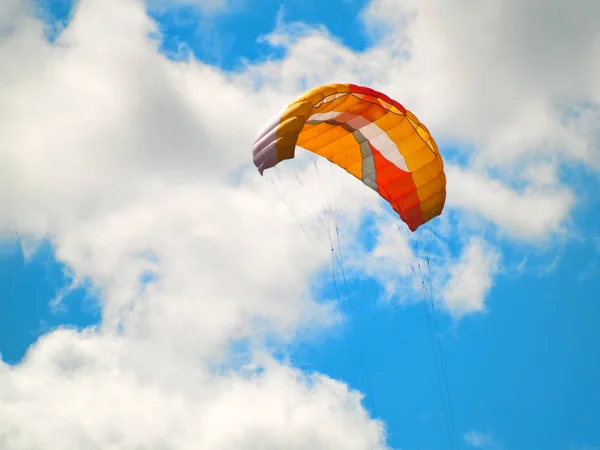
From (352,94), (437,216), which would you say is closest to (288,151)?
(352,94)

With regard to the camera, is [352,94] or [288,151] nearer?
[288,151]

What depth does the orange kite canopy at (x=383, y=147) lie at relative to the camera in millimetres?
26719

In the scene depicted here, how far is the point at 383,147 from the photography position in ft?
93.6

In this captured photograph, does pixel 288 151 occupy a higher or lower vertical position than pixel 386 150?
lower

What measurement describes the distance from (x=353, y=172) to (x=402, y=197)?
2.03 metres

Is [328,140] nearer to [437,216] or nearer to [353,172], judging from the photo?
[353,172]

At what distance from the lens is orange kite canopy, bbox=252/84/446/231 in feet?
87.7

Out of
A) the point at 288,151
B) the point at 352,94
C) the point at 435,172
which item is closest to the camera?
the point at 288,151

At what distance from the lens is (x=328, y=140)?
28.8 m

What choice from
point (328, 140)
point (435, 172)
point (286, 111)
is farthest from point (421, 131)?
point (286, 111)

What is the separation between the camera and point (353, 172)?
96.1ft

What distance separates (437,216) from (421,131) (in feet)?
10.6

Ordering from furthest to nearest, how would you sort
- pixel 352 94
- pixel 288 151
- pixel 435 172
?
pixel 435 172 < pixel 352 94 < pixel 288 151

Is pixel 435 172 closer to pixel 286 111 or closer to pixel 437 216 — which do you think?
pixel 437 216
